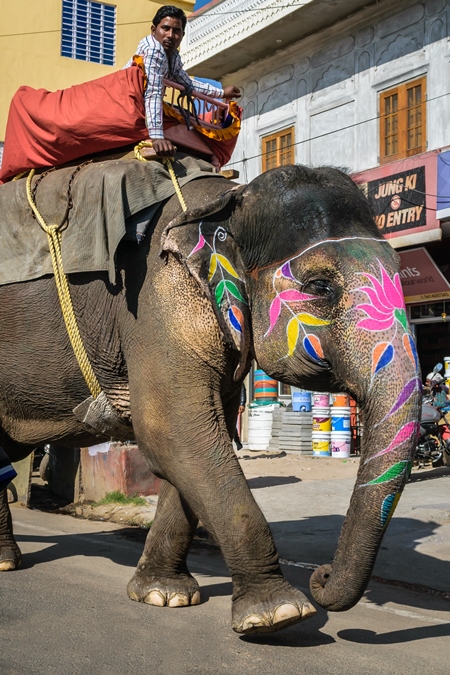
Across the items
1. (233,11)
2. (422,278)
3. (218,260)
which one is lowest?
(218,260)

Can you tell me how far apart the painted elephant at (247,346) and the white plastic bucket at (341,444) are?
314 inches

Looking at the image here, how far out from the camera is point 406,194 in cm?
1373

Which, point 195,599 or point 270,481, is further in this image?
point 270,481

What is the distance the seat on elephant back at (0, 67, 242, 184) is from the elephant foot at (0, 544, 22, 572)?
230 centimetres

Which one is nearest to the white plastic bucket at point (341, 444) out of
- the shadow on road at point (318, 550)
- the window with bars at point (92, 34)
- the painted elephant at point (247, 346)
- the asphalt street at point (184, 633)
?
the shadow on road at point (318, 550)

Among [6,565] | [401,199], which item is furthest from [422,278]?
[6,565]

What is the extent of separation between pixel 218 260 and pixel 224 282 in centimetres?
11

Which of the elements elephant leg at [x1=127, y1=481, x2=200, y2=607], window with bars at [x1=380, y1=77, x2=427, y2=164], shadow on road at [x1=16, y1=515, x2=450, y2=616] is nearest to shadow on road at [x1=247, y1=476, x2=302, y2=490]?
shadow on road at [x1=16, y1=515, x2=450, y2=616]

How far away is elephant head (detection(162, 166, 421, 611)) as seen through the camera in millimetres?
3205

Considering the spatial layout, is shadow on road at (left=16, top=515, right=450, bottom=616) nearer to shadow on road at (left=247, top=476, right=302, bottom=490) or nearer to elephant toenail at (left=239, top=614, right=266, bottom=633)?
elephant toenail at (left=239, top=614, right=266, bottom=633)

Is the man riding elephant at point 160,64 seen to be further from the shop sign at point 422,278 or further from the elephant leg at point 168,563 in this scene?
the shop sign at point 422,278

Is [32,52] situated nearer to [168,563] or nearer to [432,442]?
[432,442]

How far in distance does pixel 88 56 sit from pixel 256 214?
1612 cm

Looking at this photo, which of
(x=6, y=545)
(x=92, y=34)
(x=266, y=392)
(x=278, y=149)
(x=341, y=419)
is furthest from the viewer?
(x=92, y=34)
